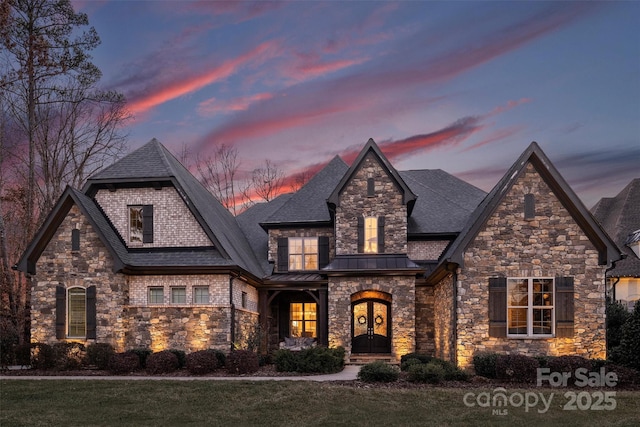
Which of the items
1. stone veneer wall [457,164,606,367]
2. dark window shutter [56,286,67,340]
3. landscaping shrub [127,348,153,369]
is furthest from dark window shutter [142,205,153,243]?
stone veneer wall [457,164,606,367]

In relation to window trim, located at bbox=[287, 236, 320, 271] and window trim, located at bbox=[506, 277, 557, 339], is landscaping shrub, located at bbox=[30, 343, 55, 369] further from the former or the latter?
window trim, located at bbox=[506, 277, 557, 339]

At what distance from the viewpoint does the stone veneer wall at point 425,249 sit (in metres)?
23.6

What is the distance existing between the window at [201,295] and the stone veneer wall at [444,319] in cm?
835

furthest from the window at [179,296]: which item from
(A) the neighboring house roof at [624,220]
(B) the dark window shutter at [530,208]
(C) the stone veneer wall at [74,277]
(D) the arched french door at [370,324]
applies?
(A) the neighboring house roof at [624,220]

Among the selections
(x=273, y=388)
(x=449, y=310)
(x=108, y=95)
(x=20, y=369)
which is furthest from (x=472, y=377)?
(x=108, y=95)

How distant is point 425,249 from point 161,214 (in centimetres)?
1082

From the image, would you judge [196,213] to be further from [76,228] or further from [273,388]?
[273,388]

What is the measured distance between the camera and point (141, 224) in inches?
829

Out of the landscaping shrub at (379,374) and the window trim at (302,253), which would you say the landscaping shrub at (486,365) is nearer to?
the landscaping shrub at (379,374)

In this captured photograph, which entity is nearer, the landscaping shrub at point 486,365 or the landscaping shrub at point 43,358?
the landscaping shrub at point 486,365

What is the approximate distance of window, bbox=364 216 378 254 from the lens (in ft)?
73.1

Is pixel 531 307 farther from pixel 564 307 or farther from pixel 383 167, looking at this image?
pixel 383 167

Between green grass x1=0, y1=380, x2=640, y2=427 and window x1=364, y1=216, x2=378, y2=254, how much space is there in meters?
8.59

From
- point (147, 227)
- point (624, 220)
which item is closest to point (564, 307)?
point (147, 227)
